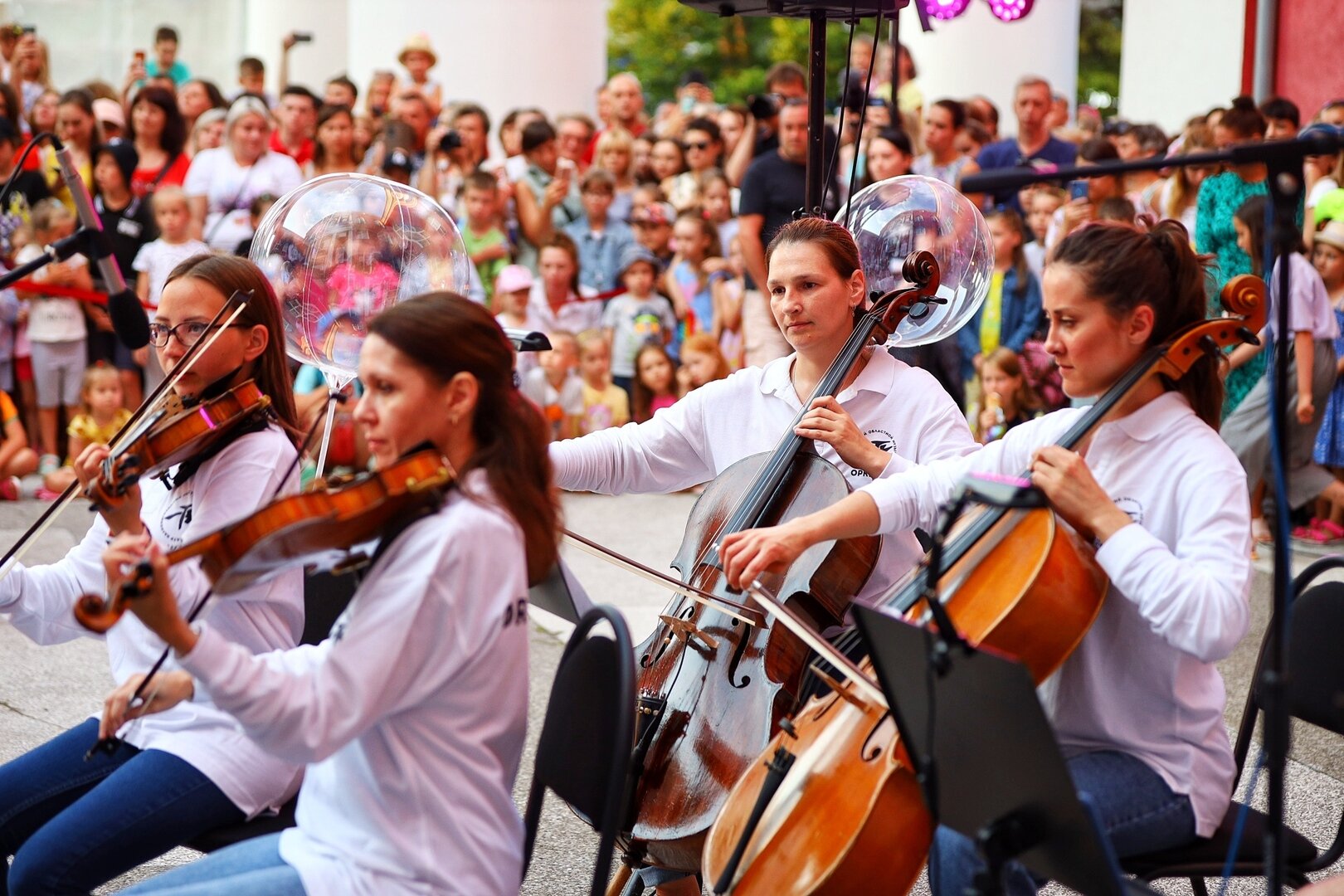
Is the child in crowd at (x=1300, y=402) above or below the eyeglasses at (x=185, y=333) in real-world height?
below

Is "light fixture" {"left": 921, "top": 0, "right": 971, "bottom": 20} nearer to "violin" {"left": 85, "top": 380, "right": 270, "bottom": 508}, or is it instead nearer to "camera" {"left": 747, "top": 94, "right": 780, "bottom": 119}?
"camera" {"left": 747, "top": 94, "right": 780, "bottom": 119}

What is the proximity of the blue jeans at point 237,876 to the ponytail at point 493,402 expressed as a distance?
484 millimetres

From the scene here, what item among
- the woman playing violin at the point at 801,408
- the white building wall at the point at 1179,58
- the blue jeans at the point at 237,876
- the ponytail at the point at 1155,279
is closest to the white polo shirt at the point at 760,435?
the woman playing violin at the point at 801,408

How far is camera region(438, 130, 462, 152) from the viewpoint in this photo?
7.28 meters

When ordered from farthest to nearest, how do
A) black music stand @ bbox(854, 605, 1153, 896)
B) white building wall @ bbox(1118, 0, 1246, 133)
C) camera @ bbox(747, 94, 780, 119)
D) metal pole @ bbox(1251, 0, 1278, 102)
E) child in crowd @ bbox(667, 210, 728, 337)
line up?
white building wall @ bbox(1118, 0, 1246, 133)
metal pole @ bbox(1251, 0, 1278, 102)
camera @ bbox(747, 94, 780, 119)
child in crowd @ bbox(667, 210, 728, 337)
black music stand @ bbox(854, 605, 1153, 896)

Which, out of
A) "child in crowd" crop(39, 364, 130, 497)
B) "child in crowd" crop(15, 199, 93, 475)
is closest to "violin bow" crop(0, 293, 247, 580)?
"child in crowd" crop(39, 364, 130, 497)

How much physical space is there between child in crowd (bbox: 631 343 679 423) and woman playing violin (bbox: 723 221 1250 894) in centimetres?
459

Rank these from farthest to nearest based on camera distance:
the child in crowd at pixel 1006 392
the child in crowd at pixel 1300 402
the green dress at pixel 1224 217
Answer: the child in crowd at pixel 1006 392
the green dress at pixel 1224 217
the child in crowd at pixel 1300 402

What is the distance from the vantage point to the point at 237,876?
1.78 meters

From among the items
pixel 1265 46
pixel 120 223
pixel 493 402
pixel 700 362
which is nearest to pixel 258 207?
pixel 120 223

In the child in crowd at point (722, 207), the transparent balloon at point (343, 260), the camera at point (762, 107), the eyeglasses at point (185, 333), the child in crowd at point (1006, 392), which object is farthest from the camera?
the child in crowd at point (722, 207)

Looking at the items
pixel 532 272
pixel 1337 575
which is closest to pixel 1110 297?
pixel 1337 575

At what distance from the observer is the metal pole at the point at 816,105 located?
334 cm

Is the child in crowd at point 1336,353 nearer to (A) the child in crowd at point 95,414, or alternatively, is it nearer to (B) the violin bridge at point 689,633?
(B) the violin bridge at point 689,633
